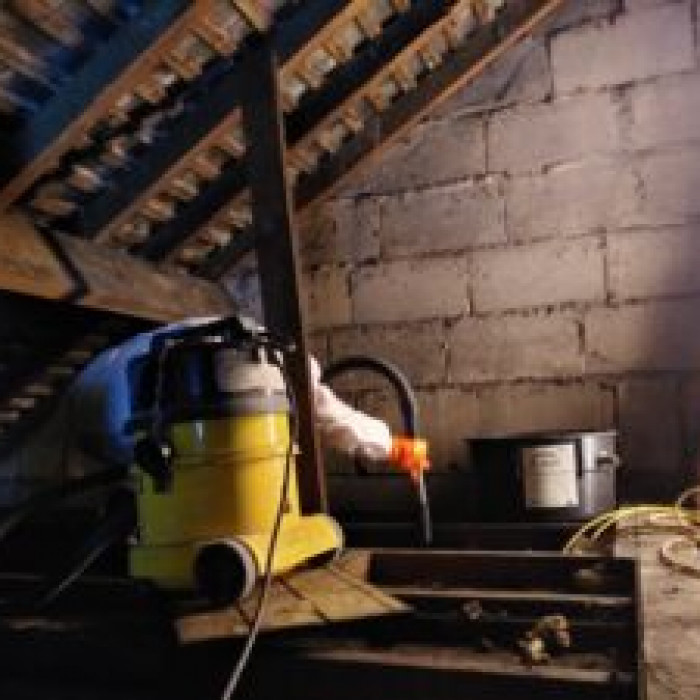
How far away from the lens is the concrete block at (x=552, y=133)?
2.87 metres

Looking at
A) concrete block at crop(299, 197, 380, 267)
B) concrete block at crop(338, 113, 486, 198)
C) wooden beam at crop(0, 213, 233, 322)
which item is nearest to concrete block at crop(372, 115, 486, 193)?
concrete block at crop(338, 113, 486, 198)

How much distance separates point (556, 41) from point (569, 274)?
0.85m

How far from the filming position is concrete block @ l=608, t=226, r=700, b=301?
9.02 feet

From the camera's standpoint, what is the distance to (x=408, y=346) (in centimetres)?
306

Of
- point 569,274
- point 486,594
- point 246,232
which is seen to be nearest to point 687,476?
point 569,274

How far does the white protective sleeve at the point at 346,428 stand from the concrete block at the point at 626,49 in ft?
4.95

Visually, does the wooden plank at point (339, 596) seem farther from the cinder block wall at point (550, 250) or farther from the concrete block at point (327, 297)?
the concrete block at point (327, 297)

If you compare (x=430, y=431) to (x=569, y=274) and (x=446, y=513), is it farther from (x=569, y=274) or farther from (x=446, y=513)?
(x=569, y=274)

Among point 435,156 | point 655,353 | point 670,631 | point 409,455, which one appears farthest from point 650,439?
point 670,631

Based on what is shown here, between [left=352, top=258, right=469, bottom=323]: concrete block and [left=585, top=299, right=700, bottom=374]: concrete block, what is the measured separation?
0.48 m

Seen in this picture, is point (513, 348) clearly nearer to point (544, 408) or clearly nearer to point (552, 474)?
point (544, 408)

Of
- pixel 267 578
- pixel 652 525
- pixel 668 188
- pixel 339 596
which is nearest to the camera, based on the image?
pixel 267 578

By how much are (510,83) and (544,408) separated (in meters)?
1.19

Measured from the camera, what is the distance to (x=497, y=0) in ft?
9.13
